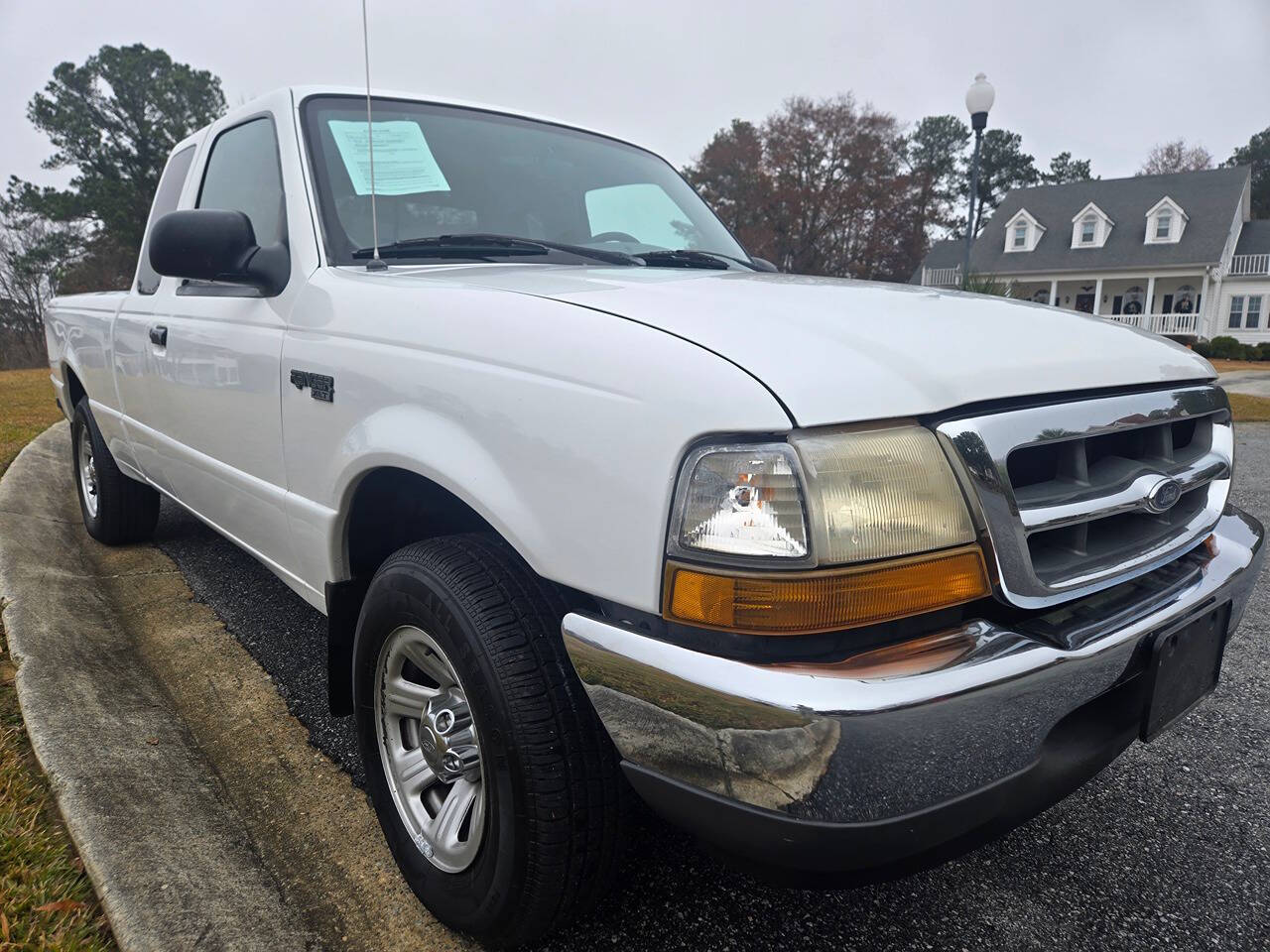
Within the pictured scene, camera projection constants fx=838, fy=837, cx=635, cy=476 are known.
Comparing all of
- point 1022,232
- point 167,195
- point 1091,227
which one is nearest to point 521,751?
point 167,195

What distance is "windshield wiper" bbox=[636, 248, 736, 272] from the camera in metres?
2.47

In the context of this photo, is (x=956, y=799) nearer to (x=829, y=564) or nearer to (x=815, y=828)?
(x=815, y=828)

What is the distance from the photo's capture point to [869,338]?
55.7 inches

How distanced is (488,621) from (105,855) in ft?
3.46

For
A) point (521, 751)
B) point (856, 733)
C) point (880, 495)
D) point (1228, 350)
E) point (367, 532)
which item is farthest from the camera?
point (1228, 350)

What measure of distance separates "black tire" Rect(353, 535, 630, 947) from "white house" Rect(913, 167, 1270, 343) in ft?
117

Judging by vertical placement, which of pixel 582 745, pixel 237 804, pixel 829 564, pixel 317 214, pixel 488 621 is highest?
pixel 317 214

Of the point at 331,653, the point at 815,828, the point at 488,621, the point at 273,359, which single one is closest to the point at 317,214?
the point at 273,359

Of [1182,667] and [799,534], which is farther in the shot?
[1182,667]

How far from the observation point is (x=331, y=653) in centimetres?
207

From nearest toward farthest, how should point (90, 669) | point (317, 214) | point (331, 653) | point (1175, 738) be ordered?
point (331, 653)
point (317, 214)
point (1175, 738)
point (90, 669)

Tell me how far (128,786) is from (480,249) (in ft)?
5.35

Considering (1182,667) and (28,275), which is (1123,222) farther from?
(28,275)

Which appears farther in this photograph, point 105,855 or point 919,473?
point 105,855
